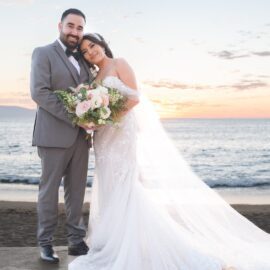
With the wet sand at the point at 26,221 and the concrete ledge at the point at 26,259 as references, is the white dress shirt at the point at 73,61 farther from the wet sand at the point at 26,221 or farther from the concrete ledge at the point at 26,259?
the wet sand at the point at 26,221

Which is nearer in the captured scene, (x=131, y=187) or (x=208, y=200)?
(x=131, y=187)

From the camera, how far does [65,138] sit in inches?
185

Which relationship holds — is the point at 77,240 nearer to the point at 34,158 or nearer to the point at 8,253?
the point at 8,253

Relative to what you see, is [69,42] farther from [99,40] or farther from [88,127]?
[88,127]

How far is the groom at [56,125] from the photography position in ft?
15.3

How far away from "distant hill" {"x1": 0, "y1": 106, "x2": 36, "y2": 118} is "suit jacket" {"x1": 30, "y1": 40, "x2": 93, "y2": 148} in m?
71.3

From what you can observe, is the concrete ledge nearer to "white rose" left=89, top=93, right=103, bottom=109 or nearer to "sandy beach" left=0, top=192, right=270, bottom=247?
"white rose" left=89, top=93, right=103, bottom=109

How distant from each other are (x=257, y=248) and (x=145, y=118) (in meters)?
1.61

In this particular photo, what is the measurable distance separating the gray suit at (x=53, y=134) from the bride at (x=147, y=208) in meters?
0.19

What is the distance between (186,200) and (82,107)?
1.34 metres

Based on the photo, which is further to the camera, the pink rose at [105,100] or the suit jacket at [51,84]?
the suit jacket at [51,84]

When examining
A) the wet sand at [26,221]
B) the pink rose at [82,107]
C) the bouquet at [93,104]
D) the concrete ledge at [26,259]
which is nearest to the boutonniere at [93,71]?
the bouquet at [93,104]

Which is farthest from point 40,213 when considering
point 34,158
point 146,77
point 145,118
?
point 34,158

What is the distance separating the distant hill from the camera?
76.8m
